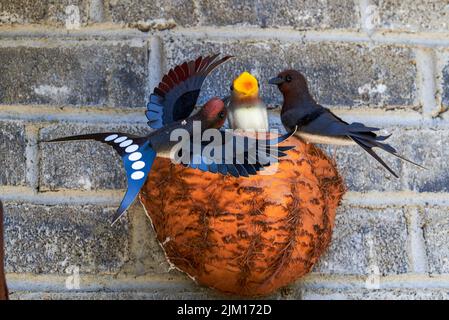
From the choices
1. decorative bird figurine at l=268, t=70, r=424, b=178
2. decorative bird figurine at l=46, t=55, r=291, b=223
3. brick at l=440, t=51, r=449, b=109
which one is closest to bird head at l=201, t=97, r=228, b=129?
decorative bird figurine at l=46, t=55, r=291, b=223

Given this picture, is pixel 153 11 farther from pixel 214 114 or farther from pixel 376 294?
pixel 376 294

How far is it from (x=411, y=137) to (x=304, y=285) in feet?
1.14

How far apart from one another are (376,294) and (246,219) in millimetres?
357

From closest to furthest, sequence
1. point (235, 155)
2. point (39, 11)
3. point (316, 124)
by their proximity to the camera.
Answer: point (235, 155), point (316, 124), point (39, 11)

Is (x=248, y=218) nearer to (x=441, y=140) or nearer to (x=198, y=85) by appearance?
(x=198, y=85)

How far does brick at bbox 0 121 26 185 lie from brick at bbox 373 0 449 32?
0.71 meters

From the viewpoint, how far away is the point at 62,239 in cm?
146

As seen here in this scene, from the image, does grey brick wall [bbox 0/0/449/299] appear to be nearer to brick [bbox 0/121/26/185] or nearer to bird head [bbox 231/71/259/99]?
brick [bbox 0/121/26/185]

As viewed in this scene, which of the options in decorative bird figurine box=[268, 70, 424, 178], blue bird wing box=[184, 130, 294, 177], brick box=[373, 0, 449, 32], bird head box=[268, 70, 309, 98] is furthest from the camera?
brick box=[373, 0, 449, 32]

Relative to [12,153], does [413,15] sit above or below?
above

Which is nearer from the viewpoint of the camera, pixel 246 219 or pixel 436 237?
pixel 246 219

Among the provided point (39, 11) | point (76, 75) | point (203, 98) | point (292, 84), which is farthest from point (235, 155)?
point (39, 11)

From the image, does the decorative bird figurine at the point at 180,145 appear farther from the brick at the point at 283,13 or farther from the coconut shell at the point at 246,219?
the brick at the point at 283,13

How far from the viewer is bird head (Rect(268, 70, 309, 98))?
1386 millimetres
